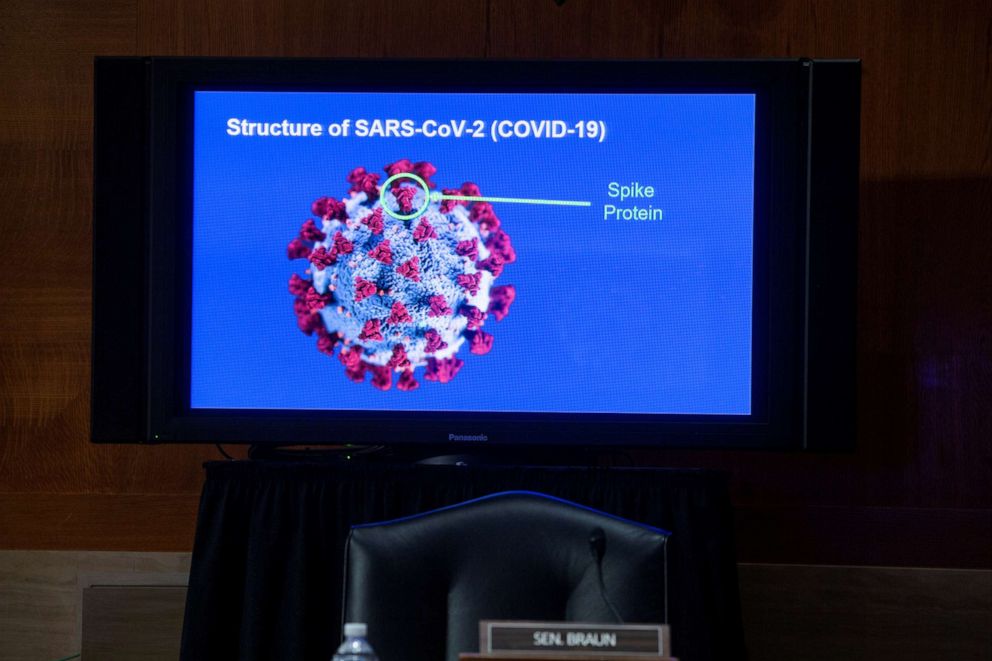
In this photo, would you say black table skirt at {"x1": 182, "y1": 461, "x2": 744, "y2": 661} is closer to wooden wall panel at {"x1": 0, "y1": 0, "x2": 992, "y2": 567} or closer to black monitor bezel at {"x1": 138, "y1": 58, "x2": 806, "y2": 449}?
black monitor bezel at {"x1": 138, "y1": 58, "x2": 806, "y2": 449}

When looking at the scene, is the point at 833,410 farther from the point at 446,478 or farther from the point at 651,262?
the point at 446,478

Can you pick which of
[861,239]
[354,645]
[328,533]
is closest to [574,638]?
[354,645]

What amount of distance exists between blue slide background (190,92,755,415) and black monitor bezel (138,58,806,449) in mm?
29

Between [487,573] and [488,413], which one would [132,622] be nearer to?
[488,413]

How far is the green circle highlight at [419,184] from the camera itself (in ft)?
9.70

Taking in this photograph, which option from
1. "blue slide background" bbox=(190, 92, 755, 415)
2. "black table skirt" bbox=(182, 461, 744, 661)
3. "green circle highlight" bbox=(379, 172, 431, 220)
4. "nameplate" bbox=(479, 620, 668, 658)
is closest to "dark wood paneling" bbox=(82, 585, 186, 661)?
"black table skirt" bbox=(182, 461, 744, 661)

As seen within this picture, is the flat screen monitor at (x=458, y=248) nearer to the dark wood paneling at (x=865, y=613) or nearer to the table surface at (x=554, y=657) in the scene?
the dark wood paneling at (x=865, y=613)

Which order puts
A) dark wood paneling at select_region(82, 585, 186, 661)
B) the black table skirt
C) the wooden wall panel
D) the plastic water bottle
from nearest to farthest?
the plastic water bottle
the black table skirt
dark wood paneling at select_region(82, 585, 186, 661)
the wooden wall panel

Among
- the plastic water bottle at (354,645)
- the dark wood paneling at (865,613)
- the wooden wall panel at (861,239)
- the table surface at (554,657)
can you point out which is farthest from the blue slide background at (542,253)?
the table surface at (554,657)

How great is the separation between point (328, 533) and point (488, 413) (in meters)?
0.50

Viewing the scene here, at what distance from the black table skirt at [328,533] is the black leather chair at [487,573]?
2.80 ft

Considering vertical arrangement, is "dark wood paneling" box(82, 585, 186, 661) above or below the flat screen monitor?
below

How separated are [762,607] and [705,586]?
2.03 ft

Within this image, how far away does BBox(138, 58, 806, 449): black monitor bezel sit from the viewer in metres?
2.89
